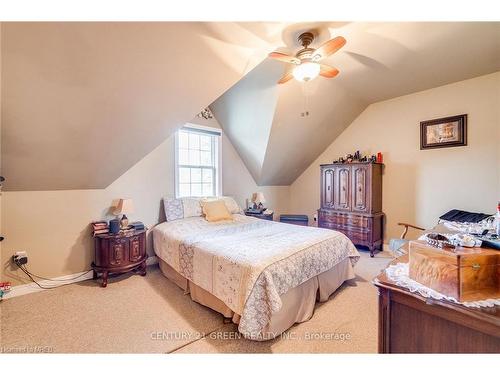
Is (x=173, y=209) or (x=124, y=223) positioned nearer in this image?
(x=124, y=223)

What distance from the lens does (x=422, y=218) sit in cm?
354

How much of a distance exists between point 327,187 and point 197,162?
2.56 metres

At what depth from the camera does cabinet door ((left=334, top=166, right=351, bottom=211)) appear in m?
3.87

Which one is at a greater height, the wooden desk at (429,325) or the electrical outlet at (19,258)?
the wooden desk at (429,325)

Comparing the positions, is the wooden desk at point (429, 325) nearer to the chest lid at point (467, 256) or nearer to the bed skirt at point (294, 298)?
the chest lid at point (467, 256)

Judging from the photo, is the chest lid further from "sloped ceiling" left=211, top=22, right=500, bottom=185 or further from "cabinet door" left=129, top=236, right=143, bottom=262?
"cabinet door" left=129, top=236, right=143, bottom=262

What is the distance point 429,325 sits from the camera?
837 millimetres

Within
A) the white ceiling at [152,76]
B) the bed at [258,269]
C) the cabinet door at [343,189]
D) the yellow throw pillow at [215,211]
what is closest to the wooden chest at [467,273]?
the bed at [258,269]

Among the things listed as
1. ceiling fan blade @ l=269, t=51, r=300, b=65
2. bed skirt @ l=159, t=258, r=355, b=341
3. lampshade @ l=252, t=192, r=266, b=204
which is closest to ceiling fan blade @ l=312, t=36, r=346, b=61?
ceiling fan blade @ l=269, t=51, r=300, b=65

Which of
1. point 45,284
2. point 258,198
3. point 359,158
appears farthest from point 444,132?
point 45,284

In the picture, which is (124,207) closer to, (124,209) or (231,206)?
(124,209)

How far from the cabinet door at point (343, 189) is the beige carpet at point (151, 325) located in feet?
5.48

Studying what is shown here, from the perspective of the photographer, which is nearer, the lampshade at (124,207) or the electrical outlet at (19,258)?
the electrical outlet at (19,258)

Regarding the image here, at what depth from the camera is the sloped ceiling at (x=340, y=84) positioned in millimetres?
2096
